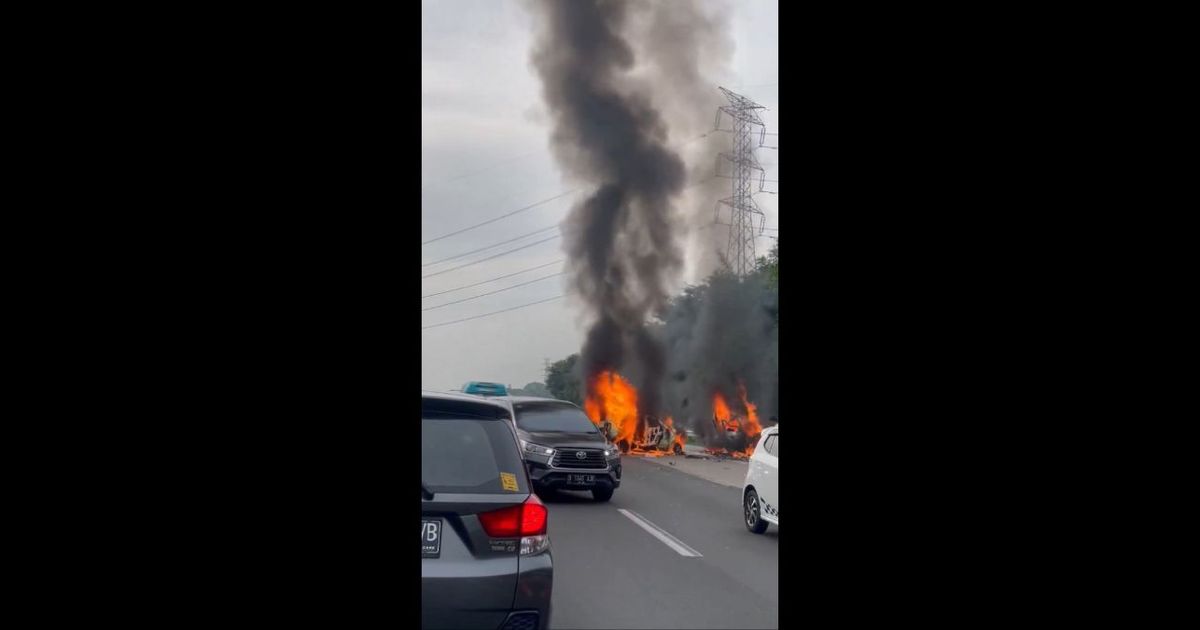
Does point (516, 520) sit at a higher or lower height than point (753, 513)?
higher

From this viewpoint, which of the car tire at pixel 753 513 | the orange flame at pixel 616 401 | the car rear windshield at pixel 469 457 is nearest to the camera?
the car rear windshield at pixel 469 457

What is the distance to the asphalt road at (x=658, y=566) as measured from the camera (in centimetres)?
579

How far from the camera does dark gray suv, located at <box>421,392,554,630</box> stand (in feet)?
10.7

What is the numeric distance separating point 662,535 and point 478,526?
5.65 m

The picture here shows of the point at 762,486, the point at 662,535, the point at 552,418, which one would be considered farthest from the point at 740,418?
the point at 762,486

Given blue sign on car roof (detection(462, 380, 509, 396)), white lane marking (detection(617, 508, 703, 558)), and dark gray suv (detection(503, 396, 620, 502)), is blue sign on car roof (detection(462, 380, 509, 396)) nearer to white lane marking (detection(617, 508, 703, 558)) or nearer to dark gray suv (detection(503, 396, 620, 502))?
white lane marking (detection(617, 508, 703, 558))

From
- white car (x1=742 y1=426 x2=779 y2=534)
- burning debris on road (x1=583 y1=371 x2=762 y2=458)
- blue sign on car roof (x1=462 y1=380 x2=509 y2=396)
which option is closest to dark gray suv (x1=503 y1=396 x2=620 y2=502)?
white car (x1=742 y1=426 x2=779 y2=534)

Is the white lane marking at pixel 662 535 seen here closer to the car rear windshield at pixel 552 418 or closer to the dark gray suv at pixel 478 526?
the car rear windshield at pixel 552 418

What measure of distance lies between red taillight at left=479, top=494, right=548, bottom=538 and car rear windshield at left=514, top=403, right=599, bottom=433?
6662 millimetres

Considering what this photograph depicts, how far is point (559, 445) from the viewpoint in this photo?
33.4 ft

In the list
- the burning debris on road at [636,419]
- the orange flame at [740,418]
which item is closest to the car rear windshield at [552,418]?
the burning debris on road at [636,419]

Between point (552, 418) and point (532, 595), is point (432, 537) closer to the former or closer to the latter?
point (532, 595)
